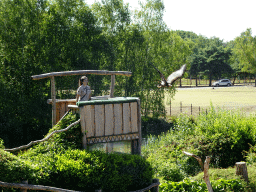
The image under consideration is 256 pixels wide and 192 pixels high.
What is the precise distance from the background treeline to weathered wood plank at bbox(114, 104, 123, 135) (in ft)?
41.6

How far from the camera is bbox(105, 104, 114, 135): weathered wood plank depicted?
847cm

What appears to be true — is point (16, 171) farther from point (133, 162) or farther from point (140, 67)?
point (140, 67)

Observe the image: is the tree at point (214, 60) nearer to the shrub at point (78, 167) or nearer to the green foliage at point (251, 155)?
the green foliage at point (251, 155)

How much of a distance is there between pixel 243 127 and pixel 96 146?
8.43m

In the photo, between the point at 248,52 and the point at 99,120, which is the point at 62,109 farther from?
the point at 248,52

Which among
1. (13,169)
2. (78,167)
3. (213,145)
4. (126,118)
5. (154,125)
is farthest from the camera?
(154,125)

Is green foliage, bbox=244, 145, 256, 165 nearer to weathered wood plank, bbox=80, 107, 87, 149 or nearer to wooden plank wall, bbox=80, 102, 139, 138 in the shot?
wooden plank wall, bbox=80, 102, 139, 138

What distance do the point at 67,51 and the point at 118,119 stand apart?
18054 millimetres

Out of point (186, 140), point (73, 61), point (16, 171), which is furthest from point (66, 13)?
point (16, 171)

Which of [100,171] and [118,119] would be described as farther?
[118,119]

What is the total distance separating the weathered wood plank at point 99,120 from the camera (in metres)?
8.32

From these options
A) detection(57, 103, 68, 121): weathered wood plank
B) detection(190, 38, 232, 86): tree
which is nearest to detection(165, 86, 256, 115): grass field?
detection(57, 103, 68, 121): weathered wood plank

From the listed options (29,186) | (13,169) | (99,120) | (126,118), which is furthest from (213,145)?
(13,169)

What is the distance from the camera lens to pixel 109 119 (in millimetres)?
8531
